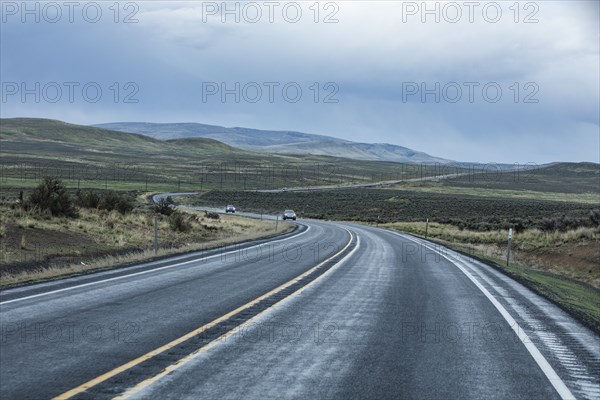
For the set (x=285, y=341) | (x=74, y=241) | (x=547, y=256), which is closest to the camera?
(x=285, y=341)

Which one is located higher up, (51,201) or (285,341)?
(51,201)

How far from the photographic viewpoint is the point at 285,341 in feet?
27.8

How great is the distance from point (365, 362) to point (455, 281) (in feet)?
32.4

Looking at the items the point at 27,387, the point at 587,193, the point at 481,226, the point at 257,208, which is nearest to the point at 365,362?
the point at 27,387

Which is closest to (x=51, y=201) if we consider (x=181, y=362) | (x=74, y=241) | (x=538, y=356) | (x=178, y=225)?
(x=74, y=241)

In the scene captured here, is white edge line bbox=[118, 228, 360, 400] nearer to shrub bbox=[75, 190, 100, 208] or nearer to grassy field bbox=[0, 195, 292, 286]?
grassy field bbox=[0, 195, 292, 286]

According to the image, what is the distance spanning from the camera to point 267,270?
17.7m

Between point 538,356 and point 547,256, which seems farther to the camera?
point 547,256

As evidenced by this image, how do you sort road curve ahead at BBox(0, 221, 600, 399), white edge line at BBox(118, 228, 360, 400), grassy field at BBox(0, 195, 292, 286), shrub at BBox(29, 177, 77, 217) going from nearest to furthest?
white edge line at BBox(118, 228, 360, 400) < road curve ahead at BBox(0, 221, 600, 399) < grassy field at BBox(0, 195, 292, 286) < shrub at BBox(29, 177, 77, 217)

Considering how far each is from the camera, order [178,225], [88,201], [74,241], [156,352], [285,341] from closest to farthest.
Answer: [156,352] < [285,341] < [74,241] < [178,225] < [88,201]

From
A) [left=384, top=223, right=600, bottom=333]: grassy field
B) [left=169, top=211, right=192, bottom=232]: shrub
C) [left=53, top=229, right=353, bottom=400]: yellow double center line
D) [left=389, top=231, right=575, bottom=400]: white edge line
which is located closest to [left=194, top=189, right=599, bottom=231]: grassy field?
[left=384, top=223, right=600, bottom=333]: grassy field

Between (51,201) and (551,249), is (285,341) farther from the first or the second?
(551,249)

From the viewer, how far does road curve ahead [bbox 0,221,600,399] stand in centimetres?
645

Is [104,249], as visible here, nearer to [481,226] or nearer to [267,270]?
[267,270]
